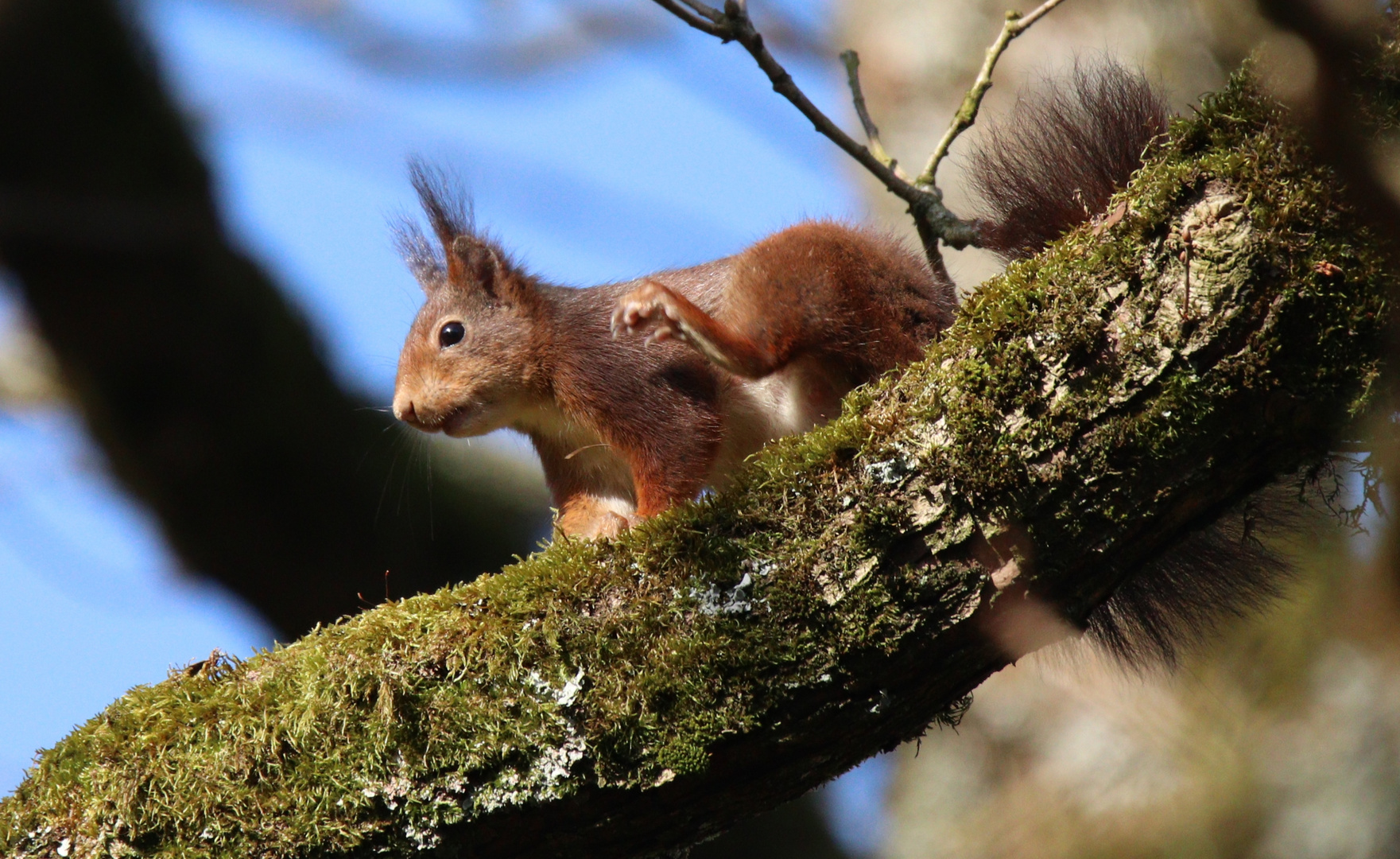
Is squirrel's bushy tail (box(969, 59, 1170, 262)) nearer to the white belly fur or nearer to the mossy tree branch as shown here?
the mossy tree branch

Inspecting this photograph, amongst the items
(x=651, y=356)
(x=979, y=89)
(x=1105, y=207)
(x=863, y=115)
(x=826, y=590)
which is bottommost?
(x=826, y=590)

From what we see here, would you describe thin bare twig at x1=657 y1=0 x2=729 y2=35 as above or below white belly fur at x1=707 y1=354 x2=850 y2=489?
above

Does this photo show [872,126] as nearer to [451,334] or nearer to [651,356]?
[651,356]

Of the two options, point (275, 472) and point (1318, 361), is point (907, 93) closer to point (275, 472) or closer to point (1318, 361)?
point (275, 472)

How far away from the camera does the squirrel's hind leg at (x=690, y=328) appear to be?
8.75 feet

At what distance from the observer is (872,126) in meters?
3.22

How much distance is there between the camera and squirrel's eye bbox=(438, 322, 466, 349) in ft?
11.6

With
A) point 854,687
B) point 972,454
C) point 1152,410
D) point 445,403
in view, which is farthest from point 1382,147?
point 445,403

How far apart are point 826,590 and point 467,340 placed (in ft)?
6.04

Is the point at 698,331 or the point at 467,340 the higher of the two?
the point at 467,340

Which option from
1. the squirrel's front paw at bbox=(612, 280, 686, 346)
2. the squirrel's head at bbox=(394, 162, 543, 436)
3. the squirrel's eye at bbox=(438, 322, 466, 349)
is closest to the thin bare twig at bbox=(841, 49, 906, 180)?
the squirrel's front paw at bbox=(612, 280, 686, 346)

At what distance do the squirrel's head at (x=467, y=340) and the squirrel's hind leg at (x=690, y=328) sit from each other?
778mm

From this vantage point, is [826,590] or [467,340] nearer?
[826,590]

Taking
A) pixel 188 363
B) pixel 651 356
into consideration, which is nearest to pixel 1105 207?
pixel 651 356
